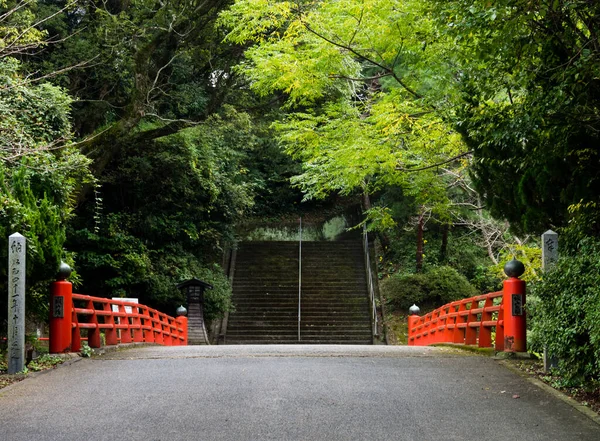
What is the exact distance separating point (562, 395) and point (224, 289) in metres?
15.6

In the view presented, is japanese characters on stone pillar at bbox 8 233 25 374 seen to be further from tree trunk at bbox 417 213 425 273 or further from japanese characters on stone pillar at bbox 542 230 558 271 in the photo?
tree trunk at bbox 417 213 425 273

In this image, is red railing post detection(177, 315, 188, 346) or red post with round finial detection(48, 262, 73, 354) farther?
red railing post detection(177, 315, 188, 346)

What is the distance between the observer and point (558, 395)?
6152 mm

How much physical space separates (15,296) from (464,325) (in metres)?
6.94

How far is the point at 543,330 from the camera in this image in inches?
257

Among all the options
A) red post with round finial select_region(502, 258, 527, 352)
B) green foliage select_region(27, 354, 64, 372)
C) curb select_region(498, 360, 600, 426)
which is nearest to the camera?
curb select_region(498, 360, 600, 426)

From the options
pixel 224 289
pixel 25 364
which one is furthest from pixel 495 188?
pixel 224 289

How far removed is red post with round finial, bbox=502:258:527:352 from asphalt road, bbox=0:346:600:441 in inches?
15.3

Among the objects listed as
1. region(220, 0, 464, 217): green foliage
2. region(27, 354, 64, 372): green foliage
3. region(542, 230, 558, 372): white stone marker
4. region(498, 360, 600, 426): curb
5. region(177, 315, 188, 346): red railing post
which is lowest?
region(177, 315, 188, 346): red railing post

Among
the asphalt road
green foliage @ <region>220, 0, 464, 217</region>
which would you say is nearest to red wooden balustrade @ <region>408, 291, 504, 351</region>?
the asphalt road

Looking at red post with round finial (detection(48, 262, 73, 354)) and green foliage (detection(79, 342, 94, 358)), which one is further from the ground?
red post with round finial (detection(48, 262, 73, 354))

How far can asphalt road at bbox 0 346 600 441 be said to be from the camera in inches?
195

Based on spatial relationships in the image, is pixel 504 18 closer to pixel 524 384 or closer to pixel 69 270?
pixel 524 384

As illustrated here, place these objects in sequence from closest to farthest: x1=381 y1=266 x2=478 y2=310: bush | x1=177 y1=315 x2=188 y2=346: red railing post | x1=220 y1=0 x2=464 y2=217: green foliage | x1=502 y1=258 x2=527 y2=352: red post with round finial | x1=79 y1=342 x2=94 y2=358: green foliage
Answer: x1=502 y1=258 x2=527 y2=352: red post with round finial, x1=79 y1=342 x2=94 y2=358: green foliage, x1=220 y1=0 x2=464 y2=217: green foliage, x1=177 y1=315 x2=188 y2=346: red railing post, x1=381 y1=266 x2=478 y2=310: bush
